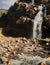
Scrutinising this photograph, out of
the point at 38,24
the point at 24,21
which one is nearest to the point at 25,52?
the point at 24,21

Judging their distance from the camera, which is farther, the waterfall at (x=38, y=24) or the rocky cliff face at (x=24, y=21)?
the waterfall at (x=38, y=24)

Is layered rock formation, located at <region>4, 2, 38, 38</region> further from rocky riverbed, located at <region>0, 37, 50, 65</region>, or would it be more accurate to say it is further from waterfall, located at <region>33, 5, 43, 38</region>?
rocky riverbed, located at <region>0, 37, 50, 65</region>

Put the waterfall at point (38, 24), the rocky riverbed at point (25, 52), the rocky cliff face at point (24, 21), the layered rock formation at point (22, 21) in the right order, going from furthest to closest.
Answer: the layered rock formation at point (22, 21)
the waterfall at point (38, 24)
the rocky cliff face at point (24, 21)
the rocky riverbed at point (25, 52)

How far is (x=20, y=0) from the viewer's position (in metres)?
41.5

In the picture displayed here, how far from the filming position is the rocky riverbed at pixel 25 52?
18984 millimetres

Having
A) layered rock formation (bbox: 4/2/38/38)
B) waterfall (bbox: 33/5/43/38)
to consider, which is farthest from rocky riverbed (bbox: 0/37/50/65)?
layered rock formation (bbox: 4/2/38/38)

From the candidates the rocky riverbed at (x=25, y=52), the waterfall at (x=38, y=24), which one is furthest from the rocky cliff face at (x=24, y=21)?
the rocky riverbed at (x=25, y=52)

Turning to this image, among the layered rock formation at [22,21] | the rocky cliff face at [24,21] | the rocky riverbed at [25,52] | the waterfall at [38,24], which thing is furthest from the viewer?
the layered rock formation at [22,21]

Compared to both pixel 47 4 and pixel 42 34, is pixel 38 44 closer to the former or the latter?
pixel 42 34

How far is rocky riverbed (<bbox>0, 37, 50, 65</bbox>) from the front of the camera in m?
19.0

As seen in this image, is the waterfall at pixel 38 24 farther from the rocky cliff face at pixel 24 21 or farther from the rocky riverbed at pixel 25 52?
the rocky riverbed at pixel 25 52

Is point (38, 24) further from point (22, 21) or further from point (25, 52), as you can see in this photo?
point (25, 52)

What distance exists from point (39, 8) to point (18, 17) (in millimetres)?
3546

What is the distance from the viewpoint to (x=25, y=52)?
23234mm
